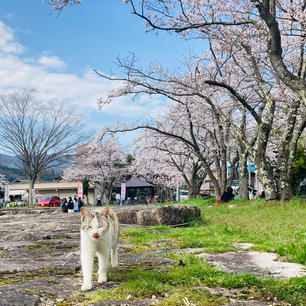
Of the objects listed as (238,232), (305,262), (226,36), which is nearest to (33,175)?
(226,36)

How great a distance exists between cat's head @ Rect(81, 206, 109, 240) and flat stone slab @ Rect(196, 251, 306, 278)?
1.65 metres

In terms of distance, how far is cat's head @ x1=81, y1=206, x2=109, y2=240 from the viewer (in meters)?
3.69

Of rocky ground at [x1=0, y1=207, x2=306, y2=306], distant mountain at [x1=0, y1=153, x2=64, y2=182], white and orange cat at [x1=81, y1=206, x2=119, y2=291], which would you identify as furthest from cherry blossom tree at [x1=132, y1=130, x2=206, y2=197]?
white and orange cat at [x1=81, y1=206, x2=119, y2=291]

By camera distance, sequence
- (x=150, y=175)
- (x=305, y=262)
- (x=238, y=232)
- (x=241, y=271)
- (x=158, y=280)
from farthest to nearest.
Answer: (x=150, y=175), (x=238, y=232), (x=305, y=262), (x=241, y=271), (x=158, y=280)

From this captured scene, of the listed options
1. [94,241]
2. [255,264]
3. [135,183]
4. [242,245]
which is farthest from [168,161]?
[94,241]

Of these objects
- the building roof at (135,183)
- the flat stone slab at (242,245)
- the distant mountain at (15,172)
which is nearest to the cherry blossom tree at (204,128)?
the flat stone slab at (242,245)

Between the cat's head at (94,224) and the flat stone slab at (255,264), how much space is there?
165cm

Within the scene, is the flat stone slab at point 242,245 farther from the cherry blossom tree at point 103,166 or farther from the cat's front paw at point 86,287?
the cherry blossom tree at point 103,166

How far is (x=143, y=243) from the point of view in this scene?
7.11 metres

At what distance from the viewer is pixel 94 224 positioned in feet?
12.2

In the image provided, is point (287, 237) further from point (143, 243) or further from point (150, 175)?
point (150, 175)

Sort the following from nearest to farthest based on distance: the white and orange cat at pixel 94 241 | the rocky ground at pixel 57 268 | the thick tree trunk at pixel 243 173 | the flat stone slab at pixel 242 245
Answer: the rocky ground at pixel 57 268 → the white and orange cat at pixel 94 241 → the flat stone slab at pixel 242 245 → the thick tree trunk at pixel 243 173

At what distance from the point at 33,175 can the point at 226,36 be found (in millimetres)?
31661

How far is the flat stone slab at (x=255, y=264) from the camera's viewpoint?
13.8 feet
